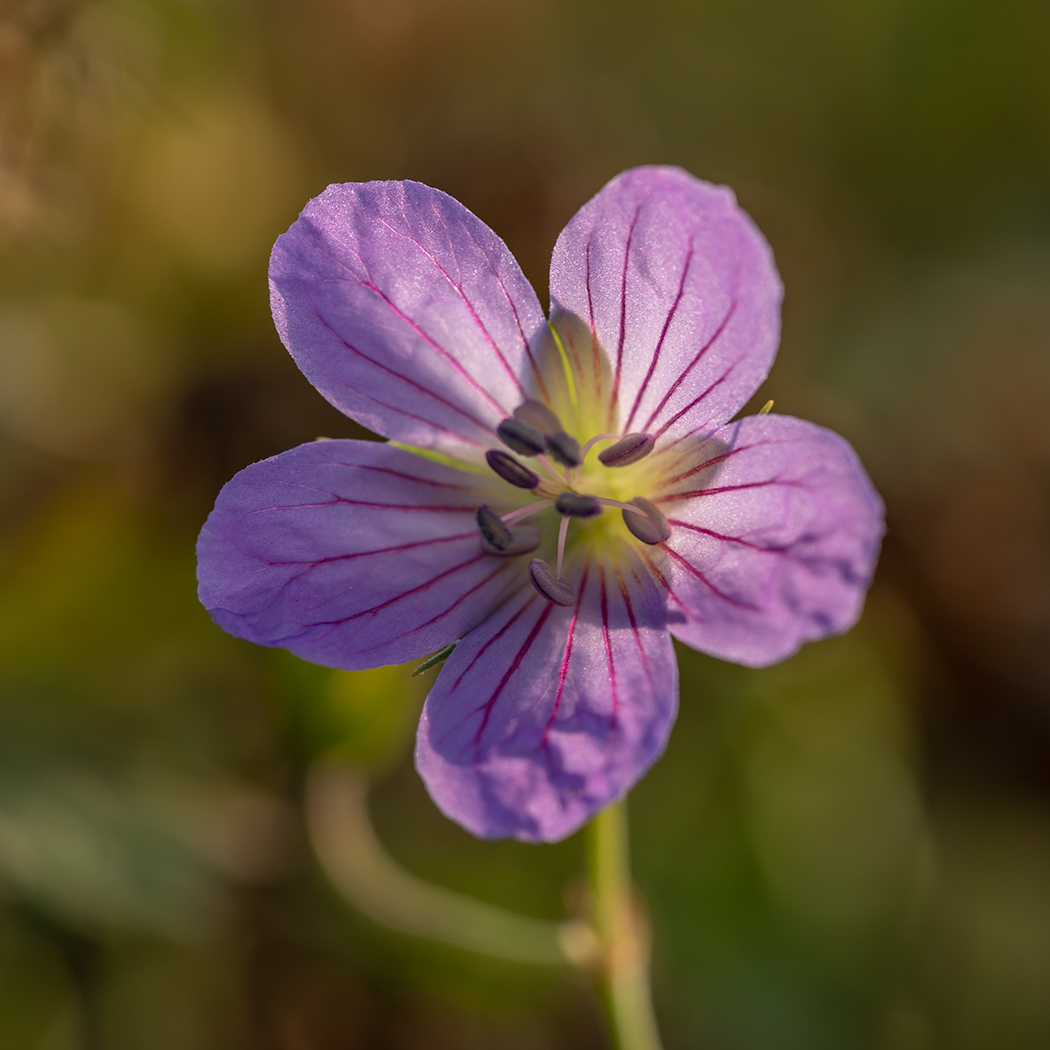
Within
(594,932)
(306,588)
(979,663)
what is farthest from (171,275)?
(979,663)

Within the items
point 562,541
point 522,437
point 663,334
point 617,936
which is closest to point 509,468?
point 522,437

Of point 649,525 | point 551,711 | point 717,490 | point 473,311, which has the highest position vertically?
point 473,311

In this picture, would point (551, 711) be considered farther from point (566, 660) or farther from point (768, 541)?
point (768, 541)

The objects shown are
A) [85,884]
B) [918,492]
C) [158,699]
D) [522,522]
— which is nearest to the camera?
[522,522]

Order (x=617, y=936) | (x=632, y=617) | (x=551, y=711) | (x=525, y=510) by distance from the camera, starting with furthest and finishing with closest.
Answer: (x=617, y=936) → (x=525, y=510) → (x=632, y=617) → (x=551, y=711)

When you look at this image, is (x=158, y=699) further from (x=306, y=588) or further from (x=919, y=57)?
(x=919, y=57)

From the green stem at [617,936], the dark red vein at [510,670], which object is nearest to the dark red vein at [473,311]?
the dark red vein at [510,670]

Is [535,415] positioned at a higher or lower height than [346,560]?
higher
